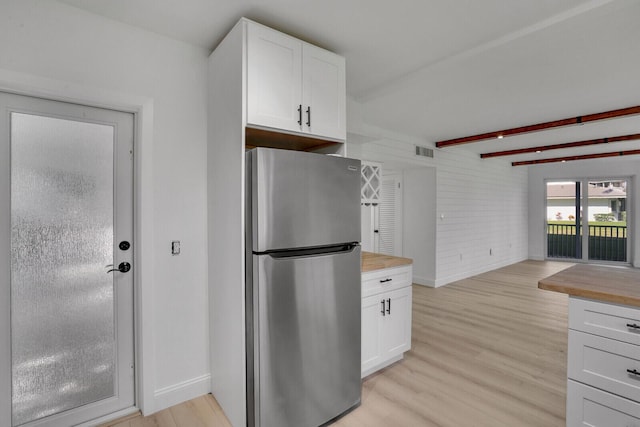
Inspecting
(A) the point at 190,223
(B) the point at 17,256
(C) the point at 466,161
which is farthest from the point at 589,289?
(C) the point at 466,161

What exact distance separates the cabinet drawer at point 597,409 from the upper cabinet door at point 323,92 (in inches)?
81.8

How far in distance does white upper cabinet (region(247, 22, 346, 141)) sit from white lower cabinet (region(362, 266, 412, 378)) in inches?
49.6

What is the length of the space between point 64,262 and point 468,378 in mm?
3106

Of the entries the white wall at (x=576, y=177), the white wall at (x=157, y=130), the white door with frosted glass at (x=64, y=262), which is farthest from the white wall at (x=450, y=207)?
the white door with frosted glass at (x=64, y=262)

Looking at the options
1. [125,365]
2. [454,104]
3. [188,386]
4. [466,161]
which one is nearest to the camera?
[125,365]

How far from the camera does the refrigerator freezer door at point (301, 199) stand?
71.8 inches

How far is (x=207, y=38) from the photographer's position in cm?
224

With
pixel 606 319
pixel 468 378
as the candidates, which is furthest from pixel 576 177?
pixel 606 319

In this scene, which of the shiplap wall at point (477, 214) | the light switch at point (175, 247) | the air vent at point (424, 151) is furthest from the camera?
the shiplap wall at point (477, 214)

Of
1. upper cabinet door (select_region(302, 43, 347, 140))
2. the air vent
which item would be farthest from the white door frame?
the air vent

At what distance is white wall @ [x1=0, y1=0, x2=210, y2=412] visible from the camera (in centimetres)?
183

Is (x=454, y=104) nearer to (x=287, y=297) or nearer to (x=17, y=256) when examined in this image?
(x=287, y=297)

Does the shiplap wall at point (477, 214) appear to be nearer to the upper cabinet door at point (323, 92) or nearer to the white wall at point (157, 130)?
the upper cabinet door at point (323, 92)

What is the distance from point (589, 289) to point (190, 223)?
97.9 inches
